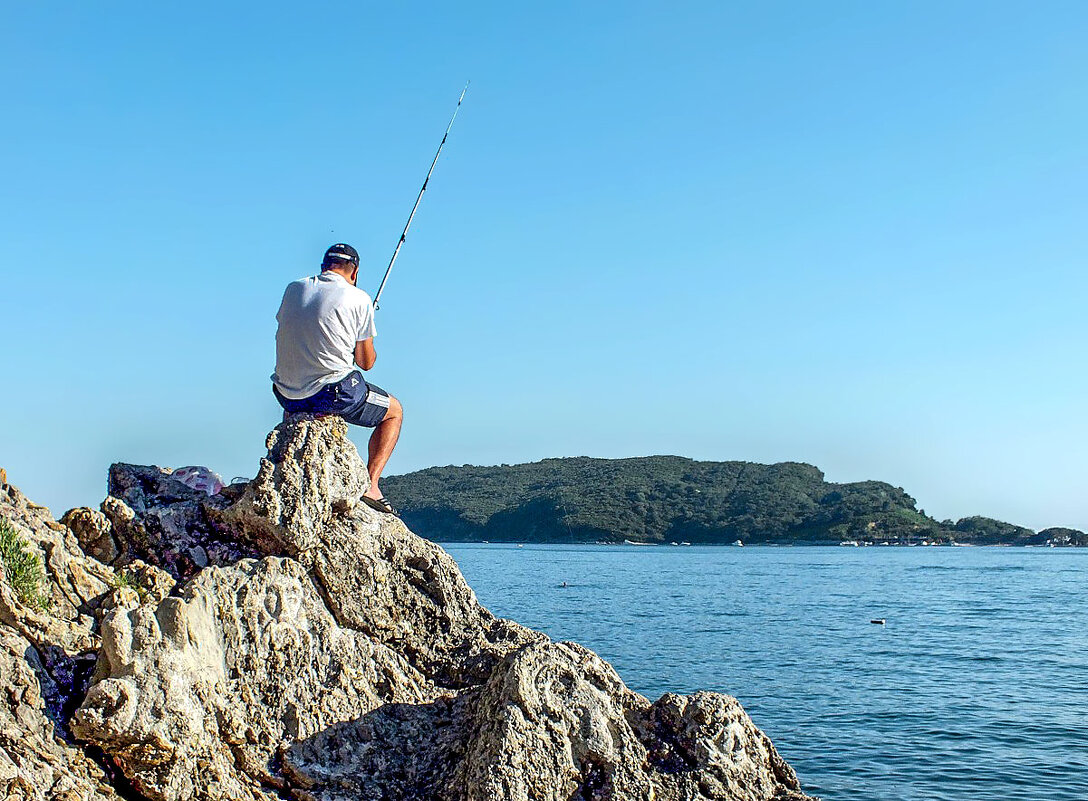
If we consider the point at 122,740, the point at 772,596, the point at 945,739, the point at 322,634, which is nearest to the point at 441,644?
the point at 322,634

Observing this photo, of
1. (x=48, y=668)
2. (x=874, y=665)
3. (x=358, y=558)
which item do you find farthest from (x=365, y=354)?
(x=874, y=665)

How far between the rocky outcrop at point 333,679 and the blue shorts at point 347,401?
175 mm

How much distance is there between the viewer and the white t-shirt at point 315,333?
278 inches

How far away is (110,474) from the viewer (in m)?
7.42

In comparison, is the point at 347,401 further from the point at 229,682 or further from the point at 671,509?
the point at 671,509

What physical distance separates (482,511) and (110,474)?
457 ft

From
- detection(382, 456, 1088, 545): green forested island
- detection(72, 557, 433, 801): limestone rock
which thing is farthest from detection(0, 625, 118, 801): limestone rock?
detection(382, 456, 1088, 545): green forested island

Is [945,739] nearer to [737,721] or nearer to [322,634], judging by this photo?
[737,721]

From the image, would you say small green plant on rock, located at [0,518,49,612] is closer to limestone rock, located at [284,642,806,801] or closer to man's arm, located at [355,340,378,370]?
limestone rock, located at [284,642,806,801]

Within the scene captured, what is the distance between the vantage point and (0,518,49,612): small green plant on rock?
221 inches

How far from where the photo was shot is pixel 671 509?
6088 inches

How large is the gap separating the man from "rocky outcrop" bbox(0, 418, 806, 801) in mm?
256

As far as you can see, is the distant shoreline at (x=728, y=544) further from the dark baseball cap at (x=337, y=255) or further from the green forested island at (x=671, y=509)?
the dark baseball cap at (x=337, y=255)

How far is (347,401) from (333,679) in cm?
216
